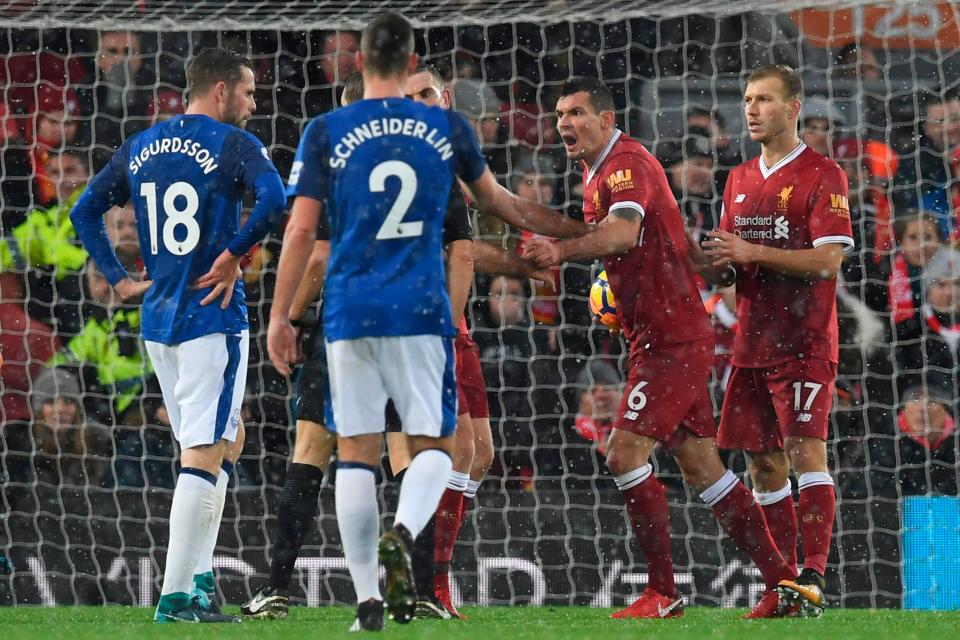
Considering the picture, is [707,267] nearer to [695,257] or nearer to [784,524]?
[695,257]

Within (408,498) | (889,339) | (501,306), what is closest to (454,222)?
(408,498)

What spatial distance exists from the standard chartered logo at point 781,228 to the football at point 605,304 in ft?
2.19

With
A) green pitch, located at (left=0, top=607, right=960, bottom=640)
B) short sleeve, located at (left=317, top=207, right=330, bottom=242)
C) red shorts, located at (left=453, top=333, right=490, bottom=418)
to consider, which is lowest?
green pitch, located at (left=0, top=607, right=960, bottom=640)

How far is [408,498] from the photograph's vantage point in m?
3.91

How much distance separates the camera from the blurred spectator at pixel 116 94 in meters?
8.16

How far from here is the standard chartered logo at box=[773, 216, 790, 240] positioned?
5.47 metres

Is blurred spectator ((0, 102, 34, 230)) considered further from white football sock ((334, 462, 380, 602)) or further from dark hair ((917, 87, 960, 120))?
dark hair ((917, 87, 960, 120))

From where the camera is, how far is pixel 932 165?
7961mm

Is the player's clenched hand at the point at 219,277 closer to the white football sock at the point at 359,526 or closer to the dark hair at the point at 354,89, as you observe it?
the dark hair at the point at 354,89

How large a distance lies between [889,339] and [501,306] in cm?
206

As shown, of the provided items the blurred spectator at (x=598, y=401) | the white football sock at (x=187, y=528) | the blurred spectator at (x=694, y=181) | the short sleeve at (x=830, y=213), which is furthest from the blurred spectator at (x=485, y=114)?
the white football sock at (x=187, y=528)

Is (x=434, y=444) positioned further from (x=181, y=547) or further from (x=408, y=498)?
(x=181, y=547)

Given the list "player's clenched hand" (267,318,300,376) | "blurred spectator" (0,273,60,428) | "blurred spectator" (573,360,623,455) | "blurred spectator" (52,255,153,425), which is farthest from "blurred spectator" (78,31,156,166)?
"player's clenched hand" (267,318,300,376)

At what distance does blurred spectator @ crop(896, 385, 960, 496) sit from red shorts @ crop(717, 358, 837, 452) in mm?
2067
